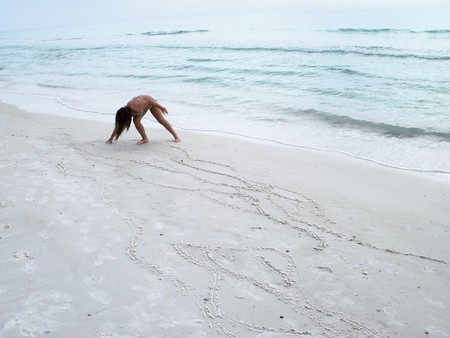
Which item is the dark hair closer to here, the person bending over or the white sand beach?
the person bending over

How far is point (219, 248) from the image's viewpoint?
148 inches

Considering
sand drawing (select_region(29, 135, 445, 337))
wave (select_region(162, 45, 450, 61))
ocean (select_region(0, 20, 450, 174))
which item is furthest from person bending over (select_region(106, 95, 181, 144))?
wave (select_region(162, 45, 450, 61))

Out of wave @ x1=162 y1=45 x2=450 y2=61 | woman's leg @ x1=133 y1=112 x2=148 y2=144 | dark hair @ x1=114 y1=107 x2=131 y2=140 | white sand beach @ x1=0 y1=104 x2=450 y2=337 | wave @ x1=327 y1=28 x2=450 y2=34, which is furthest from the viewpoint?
wave @ x1=327 y1=28 x2=450 y2=34

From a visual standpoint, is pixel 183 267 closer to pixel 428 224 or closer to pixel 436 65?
pixel 428 224

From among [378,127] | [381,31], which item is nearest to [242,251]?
[378,127]

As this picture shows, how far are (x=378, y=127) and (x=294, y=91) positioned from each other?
506 centimetres

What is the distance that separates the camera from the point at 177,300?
9.90 feet

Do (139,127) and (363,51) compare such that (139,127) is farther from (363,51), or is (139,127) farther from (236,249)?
(363,51)

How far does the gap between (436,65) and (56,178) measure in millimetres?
15988

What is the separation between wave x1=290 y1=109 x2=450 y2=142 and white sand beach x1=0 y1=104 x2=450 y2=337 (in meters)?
2.34

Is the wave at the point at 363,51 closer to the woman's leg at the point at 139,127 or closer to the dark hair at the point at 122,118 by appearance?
the woman's leg at the point at 139,127

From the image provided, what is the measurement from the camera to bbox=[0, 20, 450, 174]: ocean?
7973mm

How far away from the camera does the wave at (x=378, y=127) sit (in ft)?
25.8

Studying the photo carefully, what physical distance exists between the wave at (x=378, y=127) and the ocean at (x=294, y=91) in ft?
0.07
